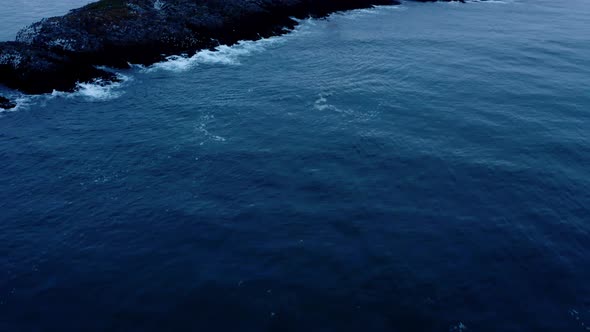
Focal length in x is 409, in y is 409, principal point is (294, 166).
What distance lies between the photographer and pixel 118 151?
50844 mm

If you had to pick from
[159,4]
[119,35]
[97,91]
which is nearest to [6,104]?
[97,91]

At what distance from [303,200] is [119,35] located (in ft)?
190

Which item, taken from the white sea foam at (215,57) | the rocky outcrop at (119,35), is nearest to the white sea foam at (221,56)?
the white sea foam at (215,57)

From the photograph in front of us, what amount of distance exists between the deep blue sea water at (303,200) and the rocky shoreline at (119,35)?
554cm

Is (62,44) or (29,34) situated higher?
(29,34)

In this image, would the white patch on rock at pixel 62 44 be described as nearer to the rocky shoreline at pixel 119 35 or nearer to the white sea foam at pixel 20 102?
the rocky shoreline at pixel 119 35

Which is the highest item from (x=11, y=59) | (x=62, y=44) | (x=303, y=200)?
(x=62, y=44)

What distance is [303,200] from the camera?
42594 mm

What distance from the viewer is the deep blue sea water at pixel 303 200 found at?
31641mm

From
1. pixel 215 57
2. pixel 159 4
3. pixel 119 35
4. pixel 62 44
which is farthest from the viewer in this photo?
pixel 159 4

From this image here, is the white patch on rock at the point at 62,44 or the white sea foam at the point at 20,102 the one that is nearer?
the white sea foam at the point at 20,102

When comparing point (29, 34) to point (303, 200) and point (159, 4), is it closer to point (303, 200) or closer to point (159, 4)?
point (159, 4)

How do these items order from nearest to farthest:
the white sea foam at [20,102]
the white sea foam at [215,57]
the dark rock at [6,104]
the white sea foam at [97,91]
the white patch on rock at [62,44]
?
1. the white sea foam at [20,102]
2. the dark rock at [6,104]
3. the white sea foam at [97,91]
4. the white patch on rock at [62,44]
5. the white sea foam at [215,57]

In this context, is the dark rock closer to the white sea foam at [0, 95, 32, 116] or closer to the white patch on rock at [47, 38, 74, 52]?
the white sea foam at [0, 95, 32, 116]
